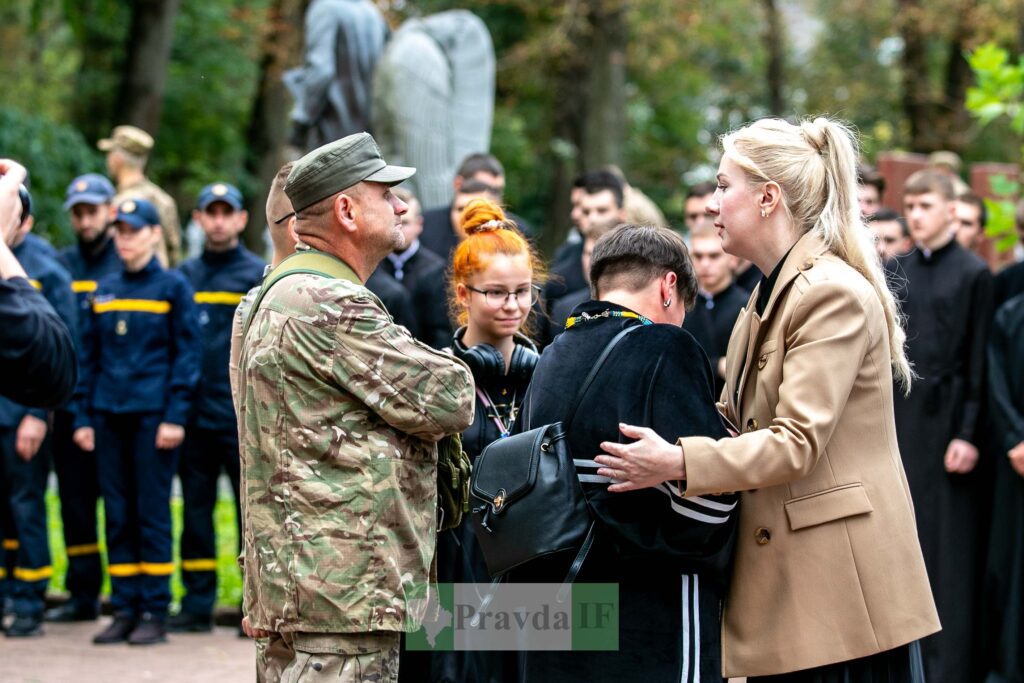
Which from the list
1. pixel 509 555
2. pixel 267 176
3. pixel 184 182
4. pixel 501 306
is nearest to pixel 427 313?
pixel 501 306

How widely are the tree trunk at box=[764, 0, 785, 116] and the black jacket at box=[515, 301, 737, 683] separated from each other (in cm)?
2449

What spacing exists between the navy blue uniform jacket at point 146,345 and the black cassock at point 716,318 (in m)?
3.04

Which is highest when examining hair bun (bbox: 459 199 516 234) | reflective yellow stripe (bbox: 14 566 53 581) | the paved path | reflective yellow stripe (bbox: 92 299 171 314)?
hair bun (bbox: 459 199 516 234)

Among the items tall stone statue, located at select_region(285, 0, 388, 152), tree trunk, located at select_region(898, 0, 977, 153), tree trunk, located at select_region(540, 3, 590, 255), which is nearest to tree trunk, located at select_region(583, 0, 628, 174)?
tree trunk, located at select_region(540, 3, 590, 255)

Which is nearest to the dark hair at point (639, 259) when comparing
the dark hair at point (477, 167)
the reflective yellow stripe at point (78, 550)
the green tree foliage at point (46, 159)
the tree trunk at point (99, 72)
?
the dark hair at point (477, 167)

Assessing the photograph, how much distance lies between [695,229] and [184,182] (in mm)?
20399

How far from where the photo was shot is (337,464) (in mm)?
3641

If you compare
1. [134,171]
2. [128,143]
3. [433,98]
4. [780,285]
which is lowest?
[780,285]

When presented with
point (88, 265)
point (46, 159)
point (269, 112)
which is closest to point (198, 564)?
point (88, 265)

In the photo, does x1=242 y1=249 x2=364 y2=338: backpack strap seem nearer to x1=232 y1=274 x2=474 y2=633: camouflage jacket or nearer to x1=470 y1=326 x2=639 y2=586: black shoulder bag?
x1=232 y1=274 x2=474 y2=633: camouflage jacket

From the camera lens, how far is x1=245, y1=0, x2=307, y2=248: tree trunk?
906 inches

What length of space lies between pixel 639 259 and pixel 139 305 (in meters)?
4.87

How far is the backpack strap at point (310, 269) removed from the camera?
3.75 meters

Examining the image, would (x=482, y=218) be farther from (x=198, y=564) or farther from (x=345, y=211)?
(x=198, y=564)
